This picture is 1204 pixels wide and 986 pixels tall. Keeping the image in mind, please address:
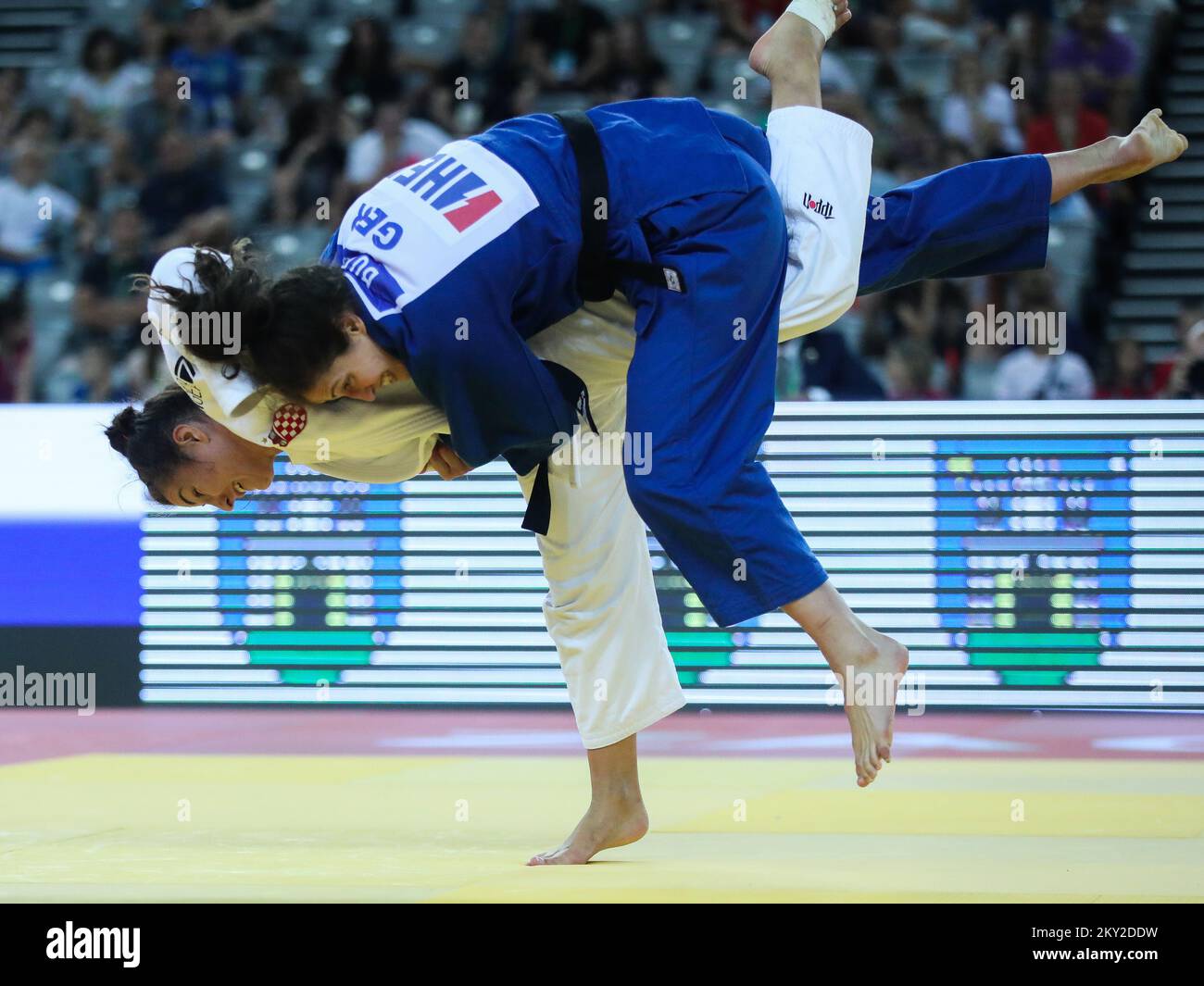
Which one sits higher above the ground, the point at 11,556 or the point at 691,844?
the point at 11,556

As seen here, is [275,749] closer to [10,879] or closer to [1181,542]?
[10,879]

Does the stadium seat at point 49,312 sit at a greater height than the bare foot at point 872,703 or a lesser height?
greater

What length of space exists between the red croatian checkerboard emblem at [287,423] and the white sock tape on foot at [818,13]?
1.30 meters

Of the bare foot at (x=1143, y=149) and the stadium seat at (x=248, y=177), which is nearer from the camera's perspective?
the bare foot at (x=1143, y=149)

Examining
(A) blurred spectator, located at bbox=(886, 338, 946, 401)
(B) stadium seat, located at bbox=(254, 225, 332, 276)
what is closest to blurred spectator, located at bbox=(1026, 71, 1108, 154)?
(A) blurred spectator, located at bbox=(886, 338, 946, 401)

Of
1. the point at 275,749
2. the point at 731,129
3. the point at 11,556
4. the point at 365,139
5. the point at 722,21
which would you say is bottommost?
the point at 275,749

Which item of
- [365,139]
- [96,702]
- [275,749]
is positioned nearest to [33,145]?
[365,139]

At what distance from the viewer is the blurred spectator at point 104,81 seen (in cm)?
960

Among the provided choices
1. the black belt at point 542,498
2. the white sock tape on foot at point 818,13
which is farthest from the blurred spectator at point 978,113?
the black belt at point 542,498

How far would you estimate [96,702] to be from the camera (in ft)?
21.9

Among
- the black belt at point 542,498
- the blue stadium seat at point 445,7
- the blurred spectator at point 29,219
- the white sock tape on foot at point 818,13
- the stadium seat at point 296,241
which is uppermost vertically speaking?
the blue stadium seat at point 445,7

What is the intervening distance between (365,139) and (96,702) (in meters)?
3.67

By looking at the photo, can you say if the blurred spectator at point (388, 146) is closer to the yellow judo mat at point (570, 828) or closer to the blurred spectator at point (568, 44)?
the blurred spectator at point (568, 44)
